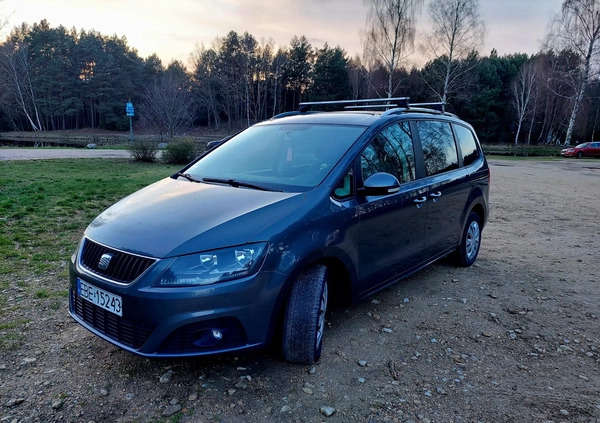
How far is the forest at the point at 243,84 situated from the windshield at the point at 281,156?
36850 millimetres

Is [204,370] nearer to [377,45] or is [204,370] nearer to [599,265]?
[599,265]

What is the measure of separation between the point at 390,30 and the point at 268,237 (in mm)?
34525

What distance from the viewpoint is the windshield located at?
3.12m

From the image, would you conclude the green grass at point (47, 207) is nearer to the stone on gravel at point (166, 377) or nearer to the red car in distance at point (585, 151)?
the stone on gravel at point (166, 377)

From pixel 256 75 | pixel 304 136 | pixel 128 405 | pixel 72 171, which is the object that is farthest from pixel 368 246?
pixel 256 75

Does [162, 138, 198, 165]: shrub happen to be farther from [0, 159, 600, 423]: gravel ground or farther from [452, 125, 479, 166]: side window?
[452, 125, 479, 166]: side window

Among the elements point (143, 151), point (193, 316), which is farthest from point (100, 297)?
point (143, 151)

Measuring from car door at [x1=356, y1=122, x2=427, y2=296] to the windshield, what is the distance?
28cm

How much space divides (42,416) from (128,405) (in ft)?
1.49

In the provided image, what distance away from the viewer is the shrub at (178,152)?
16.5 meters

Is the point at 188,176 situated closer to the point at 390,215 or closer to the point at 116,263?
the point at 116,263

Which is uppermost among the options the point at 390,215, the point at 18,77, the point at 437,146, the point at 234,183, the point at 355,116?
the point at 18,77

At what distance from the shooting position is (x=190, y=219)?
Result: 255 cm

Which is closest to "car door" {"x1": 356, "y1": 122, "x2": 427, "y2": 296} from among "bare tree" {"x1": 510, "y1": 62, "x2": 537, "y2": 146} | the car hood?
the car hood
